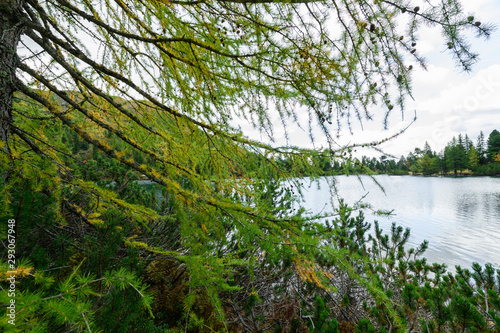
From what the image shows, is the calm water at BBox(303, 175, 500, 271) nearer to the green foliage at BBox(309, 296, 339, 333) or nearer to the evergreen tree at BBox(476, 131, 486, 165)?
the green foliage at BBox(309, 296, 339, 333)

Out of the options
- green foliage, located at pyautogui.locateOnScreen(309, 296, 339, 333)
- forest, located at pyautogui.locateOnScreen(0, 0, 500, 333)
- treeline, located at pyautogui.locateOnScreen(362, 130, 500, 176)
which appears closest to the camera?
forest, located at pyautogui.locateOnScreen(0, 0, 500, 333)

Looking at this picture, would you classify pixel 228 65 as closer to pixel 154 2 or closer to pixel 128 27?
pixel 154 2

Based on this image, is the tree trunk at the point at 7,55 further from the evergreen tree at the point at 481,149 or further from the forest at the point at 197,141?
the evergreen tree at the point at 481,149

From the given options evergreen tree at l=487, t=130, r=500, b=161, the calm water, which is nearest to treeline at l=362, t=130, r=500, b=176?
evergreen tree at l=487, t=130, r=500, b=161

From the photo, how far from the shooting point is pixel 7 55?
5.74 feet

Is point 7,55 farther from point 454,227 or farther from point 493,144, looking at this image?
point 493,144

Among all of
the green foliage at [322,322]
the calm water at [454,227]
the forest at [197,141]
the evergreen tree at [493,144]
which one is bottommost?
the calm water at [454,227]

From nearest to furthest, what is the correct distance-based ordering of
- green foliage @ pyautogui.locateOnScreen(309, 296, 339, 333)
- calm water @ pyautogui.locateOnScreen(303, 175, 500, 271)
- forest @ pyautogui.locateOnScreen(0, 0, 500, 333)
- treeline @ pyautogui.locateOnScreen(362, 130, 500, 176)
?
1. forest @ pyautogui.locateOnScreen(0, 0, 500, 333)
2. green foliage @ pyautogui.locateOnScreen(309, 296, 339, 333)
3. calm water @ pyautogui.locateOnScreen(303, 175, 500, 271)
4. treeline @ pyautogui.locateOnScreen(362, 130, 500, 176)

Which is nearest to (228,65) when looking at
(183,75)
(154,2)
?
(183,75)

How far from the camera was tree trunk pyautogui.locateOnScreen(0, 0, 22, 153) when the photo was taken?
1682mm

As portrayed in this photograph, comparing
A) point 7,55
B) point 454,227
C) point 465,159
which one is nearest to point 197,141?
point 7,55

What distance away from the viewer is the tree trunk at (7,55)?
66.2 inches

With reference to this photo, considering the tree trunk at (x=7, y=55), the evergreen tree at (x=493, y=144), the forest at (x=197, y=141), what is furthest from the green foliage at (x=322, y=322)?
the evergreen tree at (x=493, y=144)

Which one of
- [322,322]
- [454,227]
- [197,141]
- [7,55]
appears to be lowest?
[454,227]
